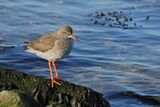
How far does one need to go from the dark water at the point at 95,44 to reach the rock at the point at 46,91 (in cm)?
283

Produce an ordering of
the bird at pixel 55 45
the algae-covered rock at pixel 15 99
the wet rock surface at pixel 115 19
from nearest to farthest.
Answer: the algae-covered rock at pixel 15 99 → the bird at pixel 55 45 → the wet rock surface at pixel 115 19

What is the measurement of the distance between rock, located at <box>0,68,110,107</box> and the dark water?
9.28 feet

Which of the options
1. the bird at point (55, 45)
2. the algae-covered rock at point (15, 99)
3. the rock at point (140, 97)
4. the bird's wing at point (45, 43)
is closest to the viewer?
the algae-covered rock at point (15, 99)

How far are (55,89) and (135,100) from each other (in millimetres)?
3522

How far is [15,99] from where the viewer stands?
8.27 m

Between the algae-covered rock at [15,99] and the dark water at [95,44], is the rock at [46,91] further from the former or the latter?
the dark water at [95,44]

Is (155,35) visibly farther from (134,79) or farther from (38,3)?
(38,3)

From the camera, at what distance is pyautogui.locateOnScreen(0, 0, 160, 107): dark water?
14.1 metres

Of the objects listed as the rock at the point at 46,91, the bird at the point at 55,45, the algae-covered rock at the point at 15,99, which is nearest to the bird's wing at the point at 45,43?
the bird at the point at 55,45

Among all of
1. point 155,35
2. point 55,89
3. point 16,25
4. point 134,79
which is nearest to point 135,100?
point 134,79

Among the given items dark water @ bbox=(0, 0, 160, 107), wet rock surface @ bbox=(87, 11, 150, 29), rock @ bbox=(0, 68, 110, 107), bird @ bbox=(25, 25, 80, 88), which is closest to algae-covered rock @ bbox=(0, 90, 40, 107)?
rock @ bbox=(0, 68, 110, 107)

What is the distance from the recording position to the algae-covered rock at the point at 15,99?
324 inches

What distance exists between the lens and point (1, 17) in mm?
19094

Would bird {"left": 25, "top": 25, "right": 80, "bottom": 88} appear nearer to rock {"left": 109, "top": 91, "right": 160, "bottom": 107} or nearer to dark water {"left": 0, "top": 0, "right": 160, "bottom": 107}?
dark water {"left": 0, "top": 0, "right": 160, "bottom": 107}
